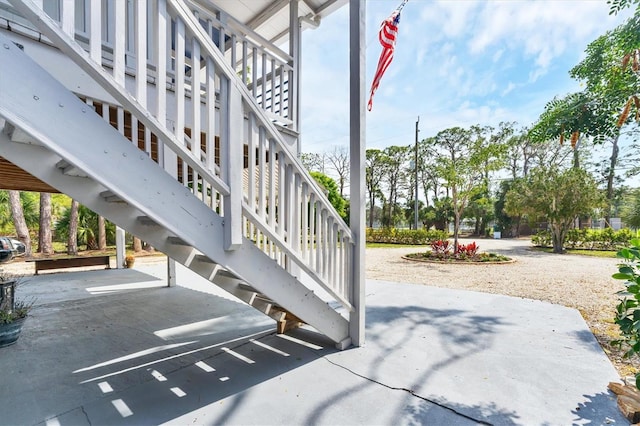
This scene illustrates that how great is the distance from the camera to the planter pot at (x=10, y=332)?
304cm

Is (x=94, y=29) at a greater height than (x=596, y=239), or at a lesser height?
greater

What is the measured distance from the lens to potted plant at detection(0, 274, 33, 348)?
3.05 metres

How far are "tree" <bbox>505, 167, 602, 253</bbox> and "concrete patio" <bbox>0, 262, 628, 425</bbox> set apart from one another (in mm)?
10721

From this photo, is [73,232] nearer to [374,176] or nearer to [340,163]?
[340,163]

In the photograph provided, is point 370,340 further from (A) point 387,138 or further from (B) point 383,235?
(A) point 387,138

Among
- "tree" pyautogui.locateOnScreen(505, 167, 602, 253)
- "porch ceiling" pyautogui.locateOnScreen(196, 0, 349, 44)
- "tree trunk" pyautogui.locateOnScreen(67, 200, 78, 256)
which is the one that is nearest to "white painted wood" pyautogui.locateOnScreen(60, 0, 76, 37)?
"porch ceiling" pyautogui.locateOnScreen(196, 0, 349, 44)

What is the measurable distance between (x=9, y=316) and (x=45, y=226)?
11603mm

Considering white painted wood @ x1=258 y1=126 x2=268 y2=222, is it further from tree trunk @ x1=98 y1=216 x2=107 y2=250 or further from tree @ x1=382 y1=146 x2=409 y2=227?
tree @ x1=382 y1=146 x2=409 y2=227

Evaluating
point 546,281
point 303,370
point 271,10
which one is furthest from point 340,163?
point 303,370

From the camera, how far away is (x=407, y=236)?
16953 millimetres

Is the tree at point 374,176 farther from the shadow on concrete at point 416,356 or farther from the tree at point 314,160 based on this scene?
the shadow on concrete at point 416,356

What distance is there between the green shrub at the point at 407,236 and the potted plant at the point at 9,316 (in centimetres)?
1478

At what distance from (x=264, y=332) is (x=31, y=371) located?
80.4 inches

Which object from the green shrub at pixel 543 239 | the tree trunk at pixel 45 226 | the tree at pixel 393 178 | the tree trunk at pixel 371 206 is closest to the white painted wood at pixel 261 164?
the tree trunk at pixel 45 226
